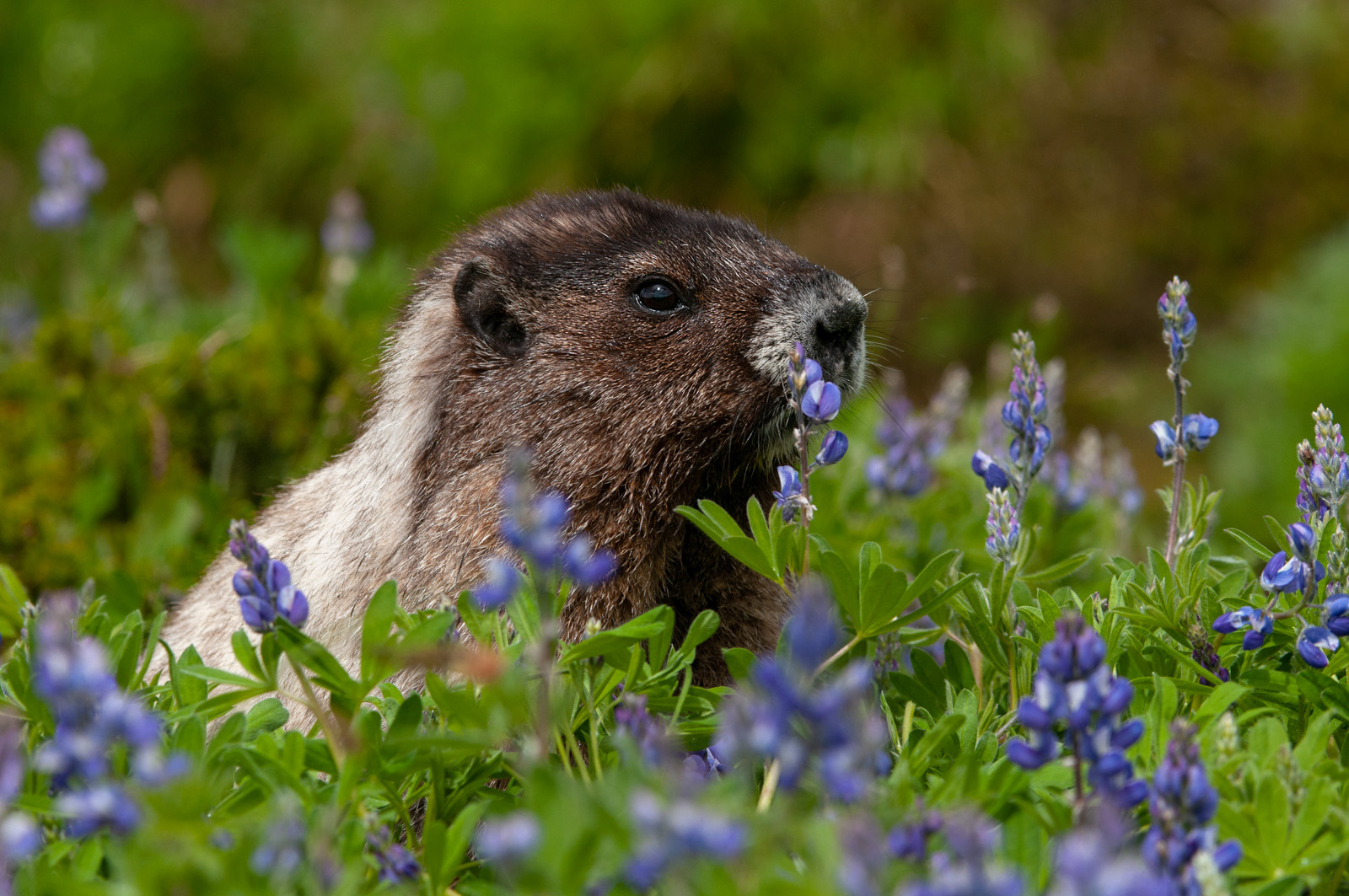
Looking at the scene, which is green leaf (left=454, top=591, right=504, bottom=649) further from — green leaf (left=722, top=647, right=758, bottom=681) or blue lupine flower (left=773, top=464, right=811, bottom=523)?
blue lupine flower (left=773, top=464, right=811, bottom=523)

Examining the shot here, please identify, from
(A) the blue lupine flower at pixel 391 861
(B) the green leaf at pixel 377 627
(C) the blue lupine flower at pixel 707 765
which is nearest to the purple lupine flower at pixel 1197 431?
(C) the blue lupine flower at pixel 707 765

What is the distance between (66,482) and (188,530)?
557mm

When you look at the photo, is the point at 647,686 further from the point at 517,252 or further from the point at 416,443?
the point at 517,252

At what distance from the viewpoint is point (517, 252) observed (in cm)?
370

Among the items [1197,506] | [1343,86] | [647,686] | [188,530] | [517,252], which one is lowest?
[188,530]

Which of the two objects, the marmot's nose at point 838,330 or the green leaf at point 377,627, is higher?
the marmot's nose at point 838,330

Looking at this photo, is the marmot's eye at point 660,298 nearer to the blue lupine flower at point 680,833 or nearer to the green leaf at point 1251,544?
the green leaf at point 1251,544

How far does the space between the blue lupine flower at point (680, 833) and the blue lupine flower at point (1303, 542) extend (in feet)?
4.37

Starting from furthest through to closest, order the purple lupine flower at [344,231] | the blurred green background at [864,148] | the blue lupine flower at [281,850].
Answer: the blurred green background at [864,148], the purple lupine flower at [344,231], the blue lupine flower at [281,850]

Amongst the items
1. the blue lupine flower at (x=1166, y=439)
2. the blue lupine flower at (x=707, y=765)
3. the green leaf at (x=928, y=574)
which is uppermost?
the blue lupine flower at (x=1166, y=439)

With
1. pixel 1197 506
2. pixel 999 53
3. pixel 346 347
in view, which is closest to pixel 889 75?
pixel 999 53

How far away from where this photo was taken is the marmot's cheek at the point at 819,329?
3.35 metres

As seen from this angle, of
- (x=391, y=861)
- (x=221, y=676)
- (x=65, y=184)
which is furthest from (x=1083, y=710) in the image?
(x=65, y=184)

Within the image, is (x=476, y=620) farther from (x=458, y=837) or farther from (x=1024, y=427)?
(x=1024, y=427)
